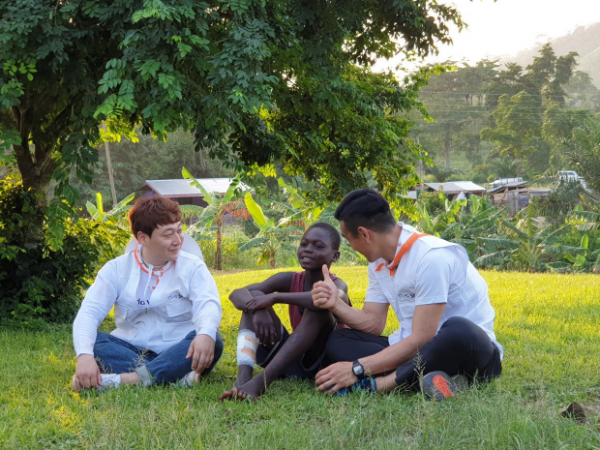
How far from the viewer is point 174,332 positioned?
505 centimetres

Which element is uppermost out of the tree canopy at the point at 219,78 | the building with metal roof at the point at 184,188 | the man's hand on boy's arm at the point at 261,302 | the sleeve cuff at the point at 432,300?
the tree canopy at the point at 219,78

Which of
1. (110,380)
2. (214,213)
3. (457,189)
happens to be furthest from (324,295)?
(457,189)

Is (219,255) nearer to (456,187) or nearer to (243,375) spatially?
(243,375)

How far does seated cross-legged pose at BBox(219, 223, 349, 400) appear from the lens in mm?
4457

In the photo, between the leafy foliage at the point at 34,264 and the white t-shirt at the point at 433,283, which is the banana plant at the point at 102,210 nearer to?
the leafy foliage at the point at 34,264

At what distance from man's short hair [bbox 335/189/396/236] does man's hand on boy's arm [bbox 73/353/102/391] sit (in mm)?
2014

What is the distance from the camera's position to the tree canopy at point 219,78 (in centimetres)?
595

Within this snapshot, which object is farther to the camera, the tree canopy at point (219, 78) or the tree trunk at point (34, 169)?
the tree trunk at point (34, 169)

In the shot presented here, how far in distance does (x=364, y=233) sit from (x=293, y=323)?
1.24 m

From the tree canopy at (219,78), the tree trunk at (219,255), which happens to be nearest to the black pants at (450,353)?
the tree canopy at (219,78)

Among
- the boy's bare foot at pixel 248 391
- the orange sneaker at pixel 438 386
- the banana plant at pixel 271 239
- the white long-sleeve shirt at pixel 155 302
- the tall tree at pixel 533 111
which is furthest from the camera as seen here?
the tall tree at pixel 533 111

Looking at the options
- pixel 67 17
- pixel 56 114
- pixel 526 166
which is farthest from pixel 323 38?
pixel 526 166

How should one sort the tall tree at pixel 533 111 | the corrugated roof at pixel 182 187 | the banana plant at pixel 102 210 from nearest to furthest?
the banana plant at pixel 102 210
the corrugated roof at pixel 182 187
the tall tree at pixel 533 111

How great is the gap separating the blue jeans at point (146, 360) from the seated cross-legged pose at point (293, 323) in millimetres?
417
